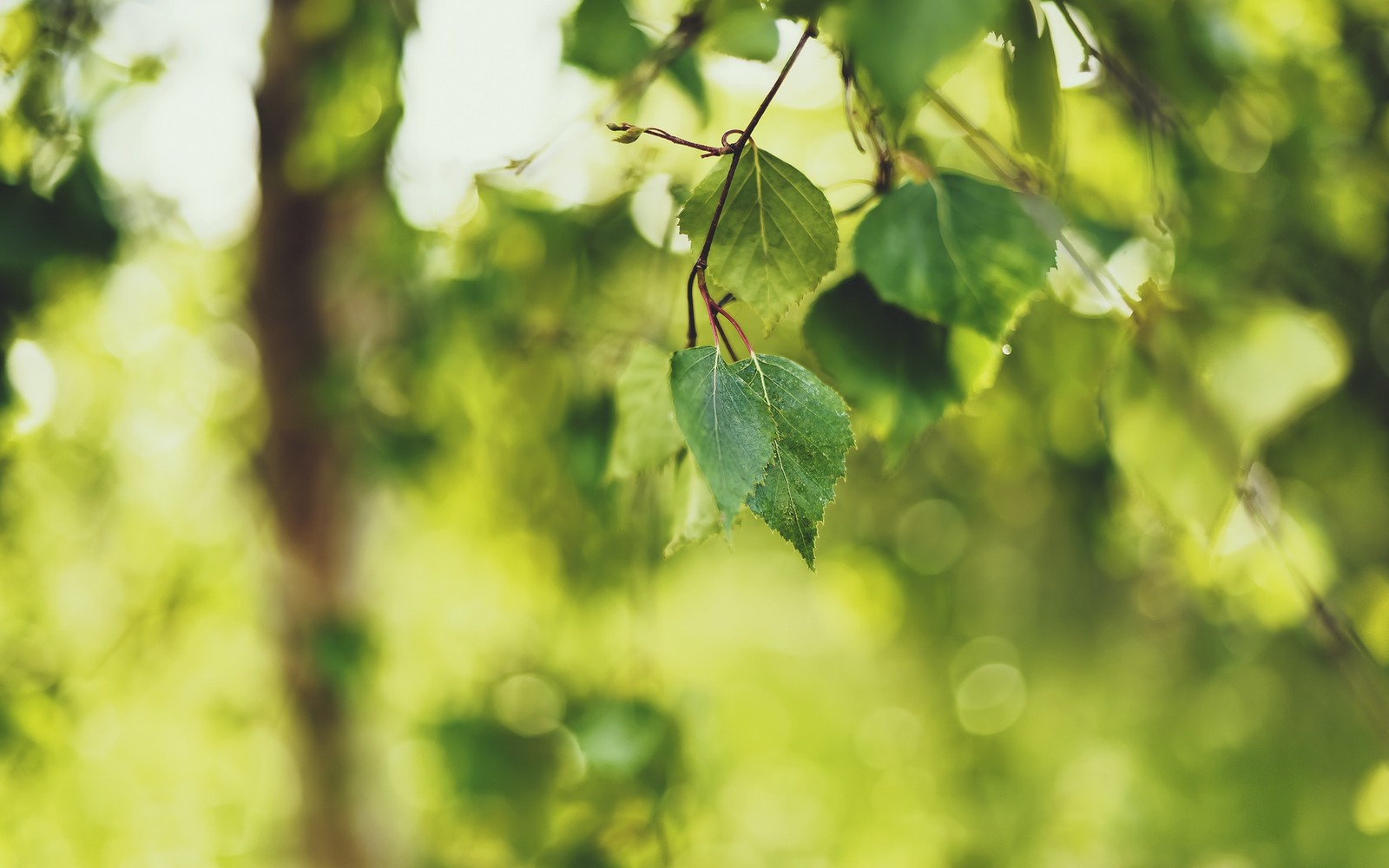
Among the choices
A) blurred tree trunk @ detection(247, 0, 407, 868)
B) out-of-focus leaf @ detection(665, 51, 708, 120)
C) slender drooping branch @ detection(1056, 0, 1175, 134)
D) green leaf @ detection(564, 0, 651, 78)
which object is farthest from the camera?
blurred tree trunk @ detection(247, 0, 407, 868)

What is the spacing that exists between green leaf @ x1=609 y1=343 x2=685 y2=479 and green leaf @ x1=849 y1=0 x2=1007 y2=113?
0.18 m

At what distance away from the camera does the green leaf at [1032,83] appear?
15.2 inches

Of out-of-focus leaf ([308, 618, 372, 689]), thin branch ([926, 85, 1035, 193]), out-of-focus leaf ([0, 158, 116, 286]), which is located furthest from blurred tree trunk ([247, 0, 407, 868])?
thin branch ([926, 85, 1035, 193])

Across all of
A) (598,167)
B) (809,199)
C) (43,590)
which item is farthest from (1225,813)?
(43,590)

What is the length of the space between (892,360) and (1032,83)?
146 millimetres

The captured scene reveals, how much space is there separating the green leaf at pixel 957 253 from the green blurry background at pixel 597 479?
Answer: 3cm

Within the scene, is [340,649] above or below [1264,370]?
below

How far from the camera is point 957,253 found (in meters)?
0.37

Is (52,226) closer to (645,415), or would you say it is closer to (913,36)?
(645,415)

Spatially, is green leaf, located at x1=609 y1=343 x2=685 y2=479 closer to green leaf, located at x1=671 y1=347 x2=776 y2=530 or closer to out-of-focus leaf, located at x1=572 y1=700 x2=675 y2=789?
green leaf, located at x1=671 y1=347 x2=776 y2=530

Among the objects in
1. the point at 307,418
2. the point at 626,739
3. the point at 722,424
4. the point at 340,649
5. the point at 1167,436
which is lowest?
the point at 340,649

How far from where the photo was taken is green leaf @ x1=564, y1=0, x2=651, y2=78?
59cm

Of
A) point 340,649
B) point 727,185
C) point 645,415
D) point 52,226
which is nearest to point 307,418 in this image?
point 340,649

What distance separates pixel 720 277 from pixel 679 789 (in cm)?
61
